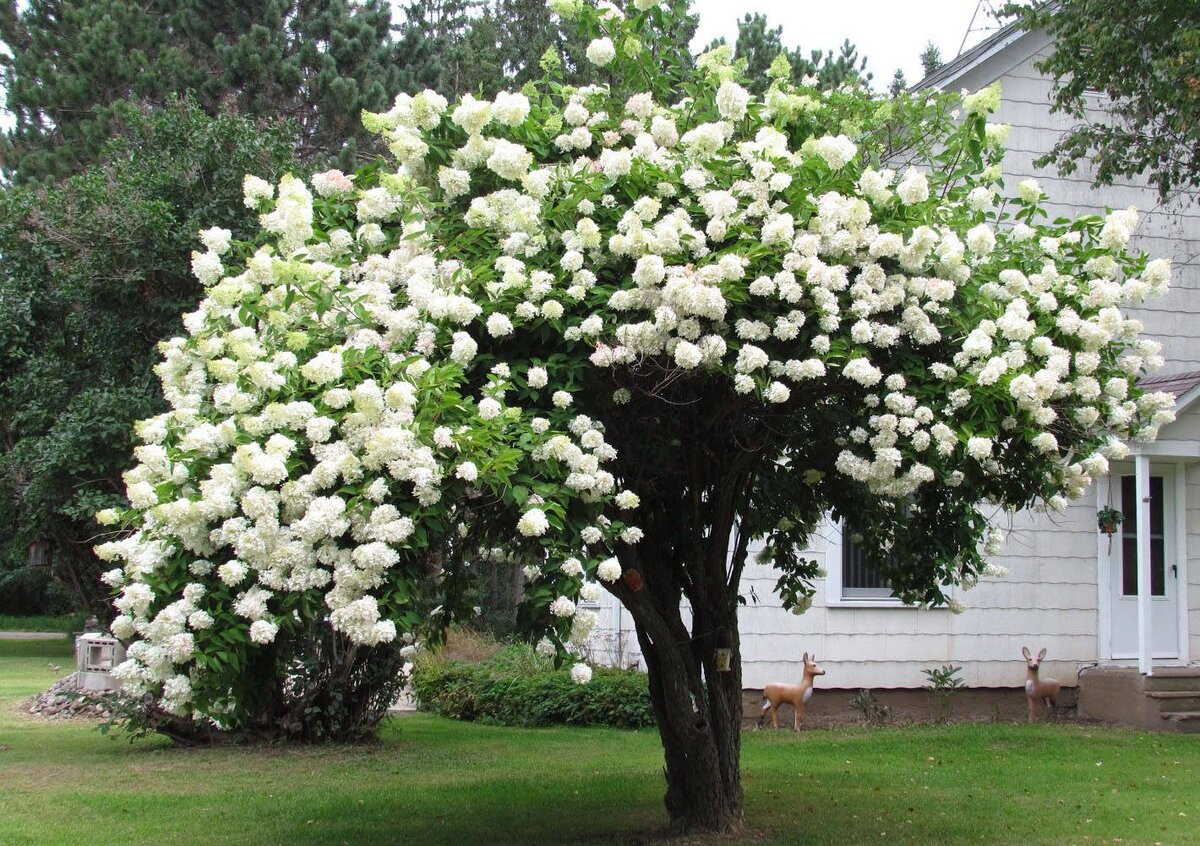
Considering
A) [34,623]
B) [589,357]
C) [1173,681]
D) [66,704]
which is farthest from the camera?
[34,623]

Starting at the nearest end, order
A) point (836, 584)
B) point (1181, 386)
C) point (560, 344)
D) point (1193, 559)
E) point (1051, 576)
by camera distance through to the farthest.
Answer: point (560, 344) → point (1181, 386) → point (836, 584) → point (1051, 576) → point (1193, 559)

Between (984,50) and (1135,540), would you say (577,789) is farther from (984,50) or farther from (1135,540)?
→ (984,50)

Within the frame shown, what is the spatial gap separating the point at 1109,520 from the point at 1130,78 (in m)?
4.38

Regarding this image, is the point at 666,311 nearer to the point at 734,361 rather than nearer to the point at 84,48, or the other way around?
the point at 734,361

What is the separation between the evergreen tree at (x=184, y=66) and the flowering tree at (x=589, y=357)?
45.0ft

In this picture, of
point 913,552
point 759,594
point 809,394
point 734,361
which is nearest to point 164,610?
point 734,361

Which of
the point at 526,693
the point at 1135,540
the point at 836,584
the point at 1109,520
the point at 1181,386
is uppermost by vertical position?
the point at 1181,386

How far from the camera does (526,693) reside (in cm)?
1331

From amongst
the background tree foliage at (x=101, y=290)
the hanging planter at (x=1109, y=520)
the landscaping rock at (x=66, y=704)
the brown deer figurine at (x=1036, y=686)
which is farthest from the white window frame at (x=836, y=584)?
the landscaping rock at (x=66, y=704)

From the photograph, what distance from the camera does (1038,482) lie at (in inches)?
238

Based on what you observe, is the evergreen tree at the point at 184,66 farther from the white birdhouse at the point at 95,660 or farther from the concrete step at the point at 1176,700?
the concrete step at the point at 1176,700

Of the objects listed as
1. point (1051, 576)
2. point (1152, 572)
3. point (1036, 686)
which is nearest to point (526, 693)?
point (1036, 686)

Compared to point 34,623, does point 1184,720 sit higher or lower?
higher

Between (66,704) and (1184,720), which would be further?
(66,704)
